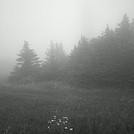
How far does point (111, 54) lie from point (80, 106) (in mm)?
11739

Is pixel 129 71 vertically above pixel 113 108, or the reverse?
pixel 129 71

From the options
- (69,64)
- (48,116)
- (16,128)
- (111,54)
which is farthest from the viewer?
(69,64)

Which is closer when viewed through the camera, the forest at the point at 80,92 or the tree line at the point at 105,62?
the forest at the point at 80,92

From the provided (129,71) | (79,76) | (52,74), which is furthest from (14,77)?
(129,71)

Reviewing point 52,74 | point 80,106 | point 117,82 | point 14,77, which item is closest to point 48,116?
point 80,106

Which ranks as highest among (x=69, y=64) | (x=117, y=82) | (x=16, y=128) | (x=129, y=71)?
(x=69, y=64)

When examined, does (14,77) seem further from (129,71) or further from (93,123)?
(93,123)

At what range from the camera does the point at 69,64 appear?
25.4m

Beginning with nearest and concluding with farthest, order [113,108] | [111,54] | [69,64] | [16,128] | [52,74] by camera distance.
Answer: [16,128] → [113,108] → [111,54] → [69,64] → [52,74]

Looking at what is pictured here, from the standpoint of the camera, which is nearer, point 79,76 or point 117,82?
point 117,82

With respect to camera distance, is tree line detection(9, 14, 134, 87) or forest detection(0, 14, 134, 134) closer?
forest detection(0, 14, 134, 134)

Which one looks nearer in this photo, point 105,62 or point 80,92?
point 80,92

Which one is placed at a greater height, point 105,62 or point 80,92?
point 105,62

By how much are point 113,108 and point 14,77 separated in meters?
22.0
